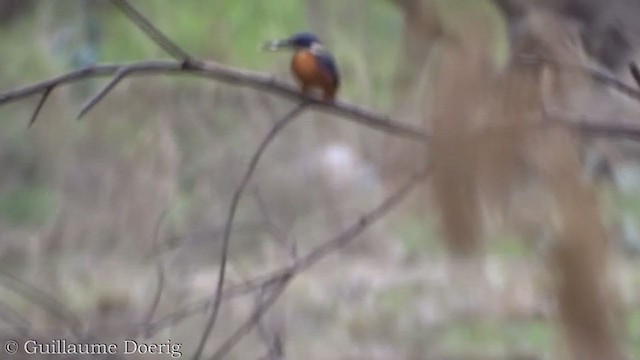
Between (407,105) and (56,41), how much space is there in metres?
2.59

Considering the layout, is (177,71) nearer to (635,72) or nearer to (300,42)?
(635,72)

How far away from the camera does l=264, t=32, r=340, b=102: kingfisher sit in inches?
59.3

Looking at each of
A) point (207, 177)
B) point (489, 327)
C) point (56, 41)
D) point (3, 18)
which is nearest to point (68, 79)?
point (207, 177)

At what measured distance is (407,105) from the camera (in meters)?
0.88

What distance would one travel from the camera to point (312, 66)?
1552 millimetres

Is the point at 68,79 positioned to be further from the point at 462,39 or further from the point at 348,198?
the point at 348,198

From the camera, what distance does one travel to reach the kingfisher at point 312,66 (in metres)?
1.51

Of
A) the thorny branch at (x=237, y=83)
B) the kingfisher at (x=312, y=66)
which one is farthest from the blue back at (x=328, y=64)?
the thorny branch at (x=237, y=83)

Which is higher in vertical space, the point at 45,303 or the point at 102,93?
the point at 45,303

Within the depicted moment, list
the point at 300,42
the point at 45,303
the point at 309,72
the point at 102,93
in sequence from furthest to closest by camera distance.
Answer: the point at 300,42, the point at 309,72, the point at 45,303, the point at 102,93

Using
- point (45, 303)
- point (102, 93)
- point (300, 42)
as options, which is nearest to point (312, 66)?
point (300, 42)

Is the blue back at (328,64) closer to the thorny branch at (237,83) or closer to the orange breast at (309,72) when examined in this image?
the orange breast at (309,72)

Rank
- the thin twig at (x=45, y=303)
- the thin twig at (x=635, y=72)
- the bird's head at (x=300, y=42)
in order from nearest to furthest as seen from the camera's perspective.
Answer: the thin twig at (x=635, y=72) < the thin twig at (x=45, y=303) < the bird's head at (x=300, y=42)

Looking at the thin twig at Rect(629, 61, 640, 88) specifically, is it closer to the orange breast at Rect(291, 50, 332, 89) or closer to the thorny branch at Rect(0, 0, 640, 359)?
the thorny branch at Rect(0, 0, 640, 359)
